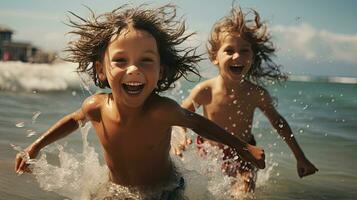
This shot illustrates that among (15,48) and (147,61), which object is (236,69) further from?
(15,48)

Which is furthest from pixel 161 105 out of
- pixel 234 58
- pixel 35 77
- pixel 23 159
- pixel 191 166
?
pixel 35 77

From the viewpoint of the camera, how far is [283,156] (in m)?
6.19

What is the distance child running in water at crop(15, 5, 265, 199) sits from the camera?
271cm

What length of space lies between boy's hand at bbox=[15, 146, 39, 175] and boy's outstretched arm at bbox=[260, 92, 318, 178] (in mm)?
1916

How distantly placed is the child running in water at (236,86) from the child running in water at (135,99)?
1204 mm

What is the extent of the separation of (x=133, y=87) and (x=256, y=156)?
77 centimetres

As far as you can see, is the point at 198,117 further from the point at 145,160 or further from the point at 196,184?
the point at 196,184

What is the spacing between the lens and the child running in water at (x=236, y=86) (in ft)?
14.4

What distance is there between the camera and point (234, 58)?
14.5ft

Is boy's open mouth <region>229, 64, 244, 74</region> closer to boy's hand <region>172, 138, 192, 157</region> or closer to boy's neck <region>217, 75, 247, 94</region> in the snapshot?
boy's neck <region>217, 75, 247, 94</region>

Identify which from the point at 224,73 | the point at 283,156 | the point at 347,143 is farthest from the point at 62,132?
the point at 347,143

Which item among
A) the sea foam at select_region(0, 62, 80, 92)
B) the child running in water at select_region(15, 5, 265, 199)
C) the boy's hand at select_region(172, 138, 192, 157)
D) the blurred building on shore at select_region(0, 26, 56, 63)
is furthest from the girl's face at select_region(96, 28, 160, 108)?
the blurred building on shore at select_region(0, 26, 56, 63)

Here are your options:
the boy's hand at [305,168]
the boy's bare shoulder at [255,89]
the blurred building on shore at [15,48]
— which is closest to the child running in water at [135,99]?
the boy's hand at [305,168]

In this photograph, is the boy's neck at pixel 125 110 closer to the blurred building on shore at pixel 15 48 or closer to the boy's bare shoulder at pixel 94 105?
the boy's bare shoulder at pixel 94 105
